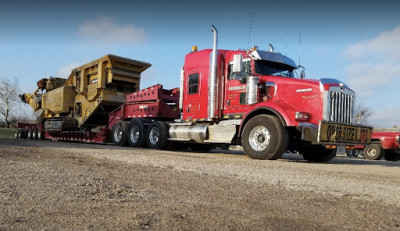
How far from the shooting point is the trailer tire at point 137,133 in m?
13.0

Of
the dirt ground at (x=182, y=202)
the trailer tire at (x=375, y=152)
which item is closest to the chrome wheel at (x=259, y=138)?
the dirt ground at (x=182, y=202)

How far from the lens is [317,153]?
999 centimetres

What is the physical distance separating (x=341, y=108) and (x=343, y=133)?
65 cm

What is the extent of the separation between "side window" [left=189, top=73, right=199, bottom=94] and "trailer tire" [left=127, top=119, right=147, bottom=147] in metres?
2.78

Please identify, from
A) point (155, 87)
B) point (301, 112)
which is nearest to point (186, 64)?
point (155, 87)

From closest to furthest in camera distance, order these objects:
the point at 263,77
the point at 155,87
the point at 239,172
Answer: the point at 239,172 → the point at 263,77 → the point at 155,87

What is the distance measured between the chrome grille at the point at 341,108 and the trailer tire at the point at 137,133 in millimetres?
7177

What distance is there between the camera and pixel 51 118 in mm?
19406

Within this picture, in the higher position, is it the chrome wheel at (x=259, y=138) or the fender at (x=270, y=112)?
the fender at (x=270, y=112)

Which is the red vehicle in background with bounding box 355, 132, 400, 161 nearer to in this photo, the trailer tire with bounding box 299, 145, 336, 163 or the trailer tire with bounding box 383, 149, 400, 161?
the trailer tire with bounding box 383, 149, 400, 161

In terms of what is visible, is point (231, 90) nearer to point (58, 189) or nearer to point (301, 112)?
point (301, 112)

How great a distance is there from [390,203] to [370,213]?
718 mm

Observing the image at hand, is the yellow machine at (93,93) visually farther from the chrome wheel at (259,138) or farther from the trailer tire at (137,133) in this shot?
the chrome wheel at (259,138)

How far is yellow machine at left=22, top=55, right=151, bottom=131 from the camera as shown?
15.3 meters
